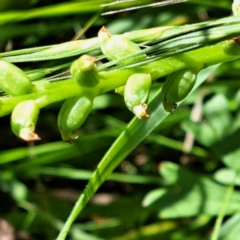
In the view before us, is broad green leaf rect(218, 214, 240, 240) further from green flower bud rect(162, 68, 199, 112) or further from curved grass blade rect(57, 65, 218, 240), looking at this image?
green flower bud rect(162, 68, 199, 112)

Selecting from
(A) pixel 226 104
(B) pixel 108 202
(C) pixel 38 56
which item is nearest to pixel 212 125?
(A) pixel 226 104

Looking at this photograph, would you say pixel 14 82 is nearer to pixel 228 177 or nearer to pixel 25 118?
pixel 25 118

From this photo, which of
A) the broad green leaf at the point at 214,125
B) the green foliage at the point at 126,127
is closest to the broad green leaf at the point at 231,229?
the green foliage at the point at 126,127

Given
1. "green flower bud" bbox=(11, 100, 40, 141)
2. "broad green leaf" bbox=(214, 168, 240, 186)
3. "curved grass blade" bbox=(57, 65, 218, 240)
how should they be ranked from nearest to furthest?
"green flower bud" bbox=(11, 100, 40, 141) → "curved grass blade" bbox=(57, 65, 218, 240) → "broad green leaf" bbox=(214, 168, 240, 186)

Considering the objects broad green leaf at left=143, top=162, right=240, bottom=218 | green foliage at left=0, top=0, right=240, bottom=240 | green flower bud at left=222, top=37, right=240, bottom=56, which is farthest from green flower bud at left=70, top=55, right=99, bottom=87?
broad green leaf at left=143, top=162, right=240, bottom=218

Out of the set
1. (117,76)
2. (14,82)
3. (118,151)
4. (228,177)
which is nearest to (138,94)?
(117,76)

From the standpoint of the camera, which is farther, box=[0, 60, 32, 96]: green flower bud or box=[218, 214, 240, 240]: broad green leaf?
box=[218, 214, 240, 240]: broad green leaf

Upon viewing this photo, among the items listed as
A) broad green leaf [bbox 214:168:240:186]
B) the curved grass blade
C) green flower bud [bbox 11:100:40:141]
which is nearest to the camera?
green flower bud [bbox 11:100:40:141]

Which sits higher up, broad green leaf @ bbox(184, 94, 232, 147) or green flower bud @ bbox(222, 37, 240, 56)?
broad green leaf @ bbox(184, 94, 232, 147)

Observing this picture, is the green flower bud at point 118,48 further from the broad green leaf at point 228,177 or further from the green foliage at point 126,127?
the broad green leaf at point 228,177
